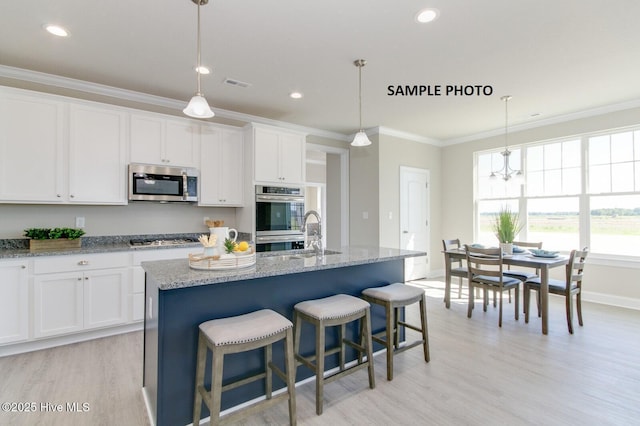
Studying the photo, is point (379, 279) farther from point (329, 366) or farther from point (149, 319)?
point (149, 319)

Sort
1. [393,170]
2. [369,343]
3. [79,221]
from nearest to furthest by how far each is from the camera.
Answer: [369,343]
[79,221]
[393,170]

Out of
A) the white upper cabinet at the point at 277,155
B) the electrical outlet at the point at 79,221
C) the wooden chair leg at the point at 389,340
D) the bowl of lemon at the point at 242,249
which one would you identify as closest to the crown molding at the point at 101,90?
the white upper cabinet at the point at 277,155

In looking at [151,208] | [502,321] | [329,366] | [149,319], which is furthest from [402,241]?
[149,319]

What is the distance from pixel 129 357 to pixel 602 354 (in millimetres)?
4214

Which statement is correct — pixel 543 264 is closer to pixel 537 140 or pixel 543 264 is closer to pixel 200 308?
pixel 537 140

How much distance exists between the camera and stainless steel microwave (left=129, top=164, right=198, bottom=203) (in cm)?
350

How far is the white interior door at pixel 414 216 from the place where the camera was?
5643mm

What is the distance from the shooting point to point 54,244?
309cm

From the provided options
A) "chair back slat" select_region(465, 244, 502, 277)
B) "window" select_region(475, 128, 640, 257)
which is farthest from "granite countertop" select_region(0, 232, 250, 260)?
"window" select_region(475, 128, 640, 257)

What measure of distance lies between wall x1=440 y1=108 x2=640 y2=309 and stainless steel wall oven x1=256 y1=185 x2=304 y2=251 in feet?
10.3

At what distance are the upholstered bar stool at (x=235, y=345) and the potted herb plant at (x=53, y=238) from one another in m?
2.36

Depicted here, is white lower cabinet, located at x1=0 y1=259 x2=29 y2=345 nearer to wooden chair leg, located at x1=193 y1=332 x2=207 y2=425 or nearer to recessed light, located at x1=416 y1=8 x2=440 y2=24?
wooden chair leg, located at x1=193 y1=332 x2=207 y2=425

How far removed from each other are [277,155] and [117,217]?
6.84 ft

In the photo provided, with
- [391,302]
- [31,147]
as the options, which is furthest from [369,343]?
[31,147]
